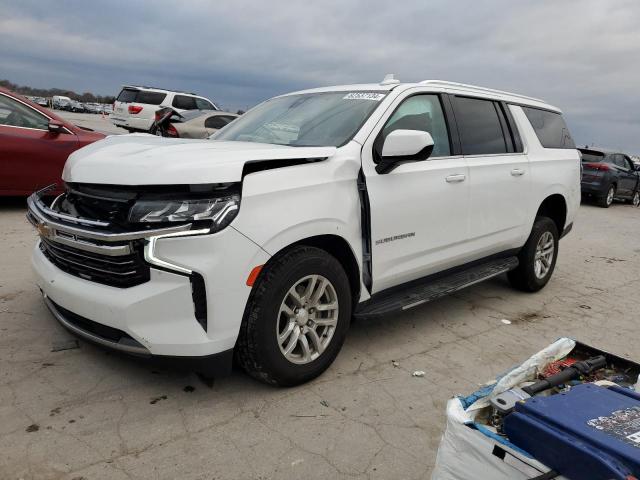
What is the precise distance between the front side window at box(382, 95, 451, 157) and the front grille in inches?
75.0

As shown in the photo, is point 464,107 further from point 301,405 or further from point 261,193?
point 301,405

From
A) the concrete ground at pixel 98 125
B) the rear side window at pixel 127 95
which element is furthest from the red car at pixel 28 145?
the rear side window at pixel 127 95

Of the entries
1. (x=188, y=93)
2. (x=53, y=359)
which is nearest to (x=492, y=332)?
(x=53, y=359)

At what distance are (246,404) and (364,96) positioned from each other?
2.29 meters

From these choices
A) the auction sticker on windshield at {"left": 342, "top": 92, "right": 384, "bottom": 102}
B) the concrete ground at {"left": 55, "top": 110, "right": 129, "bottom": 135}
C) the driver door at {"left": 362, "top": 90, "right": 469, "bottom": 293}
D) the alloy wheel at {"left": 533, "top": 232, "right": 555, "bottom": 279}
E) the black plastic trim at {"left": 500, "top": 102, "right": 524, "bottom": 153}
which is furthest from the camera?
the concrete ground at {"left": 55, "top": 110, "right": 129, "bottom": 135}

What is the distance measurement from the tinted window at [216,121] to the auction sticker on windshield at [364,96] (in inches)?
329

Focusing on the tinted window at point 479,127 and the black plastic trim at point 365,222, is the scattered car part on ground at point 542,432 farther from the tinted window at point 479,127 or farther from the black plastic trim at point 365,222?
the tinted window at point 479,127

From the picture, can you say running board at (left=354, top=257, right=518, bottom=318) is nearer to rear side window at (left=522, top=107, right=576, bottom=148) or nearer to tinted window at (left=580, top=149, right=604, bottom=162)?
rear side window at (left=522, top=107, right=576, bottom=148)

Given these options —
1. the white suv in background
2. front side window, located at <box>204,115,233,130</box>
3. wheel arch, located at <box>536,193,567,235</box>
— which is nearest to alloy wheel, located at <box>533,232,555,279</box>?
wheel arch, located at <box>536,193,567,235</box>

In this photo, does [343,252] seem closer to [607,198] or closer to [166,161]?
[166,161]

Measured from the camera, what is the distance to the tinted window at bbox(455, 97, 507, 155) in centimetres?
427

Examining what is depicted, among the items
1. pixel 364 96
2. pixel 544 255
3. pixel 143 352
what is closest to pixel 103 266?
pixel 143 352

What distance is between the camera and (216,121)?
1216 centimetres

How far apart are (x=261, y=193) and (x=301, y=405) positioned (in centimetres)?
122
